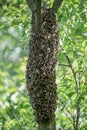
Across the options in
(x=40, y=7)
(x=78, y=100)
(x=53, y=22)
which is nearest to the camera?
(x=40, y=7)

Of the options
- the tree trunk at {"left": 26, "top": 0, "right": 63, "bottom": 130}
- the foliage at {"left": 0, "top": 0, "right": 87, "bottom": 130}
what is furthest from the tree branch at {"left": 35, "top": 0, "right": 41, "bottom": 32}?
the foliage at {"left": 0, "top": 0, "right": 87, "bottom": 130}

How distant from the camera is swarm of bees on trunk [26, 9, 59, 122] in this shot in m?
2.99

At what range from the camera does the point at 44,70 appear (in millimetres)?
2984

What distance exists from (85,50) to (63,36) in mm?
226

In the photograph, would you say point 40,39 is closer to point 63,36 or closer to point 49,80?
point 49,80

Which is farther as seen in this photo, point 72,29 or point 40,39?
point 72,29

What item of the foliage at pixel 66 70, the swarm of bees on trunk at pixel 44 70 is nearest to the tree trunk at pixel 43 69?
the swarm of bees on trunk at pixel 44 70

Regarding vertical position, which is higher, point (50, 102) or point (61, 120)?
point (50, 102)

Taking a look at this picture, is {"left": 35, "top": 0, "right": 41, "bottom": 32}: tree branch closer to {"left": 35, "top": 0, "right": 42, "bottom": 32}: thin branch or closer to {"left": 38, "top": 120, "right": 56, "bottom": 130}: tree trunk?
{"left": 35, "top": 0, "right": 42, "bottom": 32}: thin branch

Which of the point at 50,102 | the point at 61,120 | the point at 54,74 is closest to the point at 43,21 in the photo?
the point at 54,74

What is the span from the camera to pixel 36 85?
118 inches

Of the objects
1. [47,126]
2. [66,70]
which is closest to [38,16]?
[47,126]

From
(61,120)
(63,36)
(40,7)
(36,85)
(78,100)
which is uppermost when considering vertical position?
(40,7)

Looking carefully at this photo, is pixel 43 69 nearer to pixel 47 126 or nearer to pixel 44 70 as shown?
pixel 44 70
